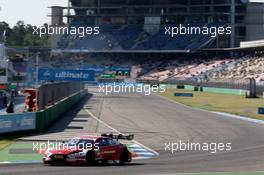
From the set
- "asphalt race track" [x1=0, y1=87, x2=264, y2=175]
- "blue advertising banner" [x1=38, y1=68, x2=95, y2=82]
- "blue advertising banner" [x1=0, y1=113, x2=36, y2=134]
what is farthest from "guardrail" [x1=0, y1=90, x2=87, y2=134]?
"blue advertising banner" [x1=38, y1=68, x2=95, y2=82]

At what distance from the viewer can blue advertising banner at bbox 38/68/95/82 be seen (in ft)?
214

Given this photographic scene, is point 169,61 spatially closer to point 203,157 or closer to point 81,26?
point 81,26

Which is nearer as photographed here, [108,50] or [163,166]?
[163,166]

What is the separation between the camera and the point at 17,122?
119ft

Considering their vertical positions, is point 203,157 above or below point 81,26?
below

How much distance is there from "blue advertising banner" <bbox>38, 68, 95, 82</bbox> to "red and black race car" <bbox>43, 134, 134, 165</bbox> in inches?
1625

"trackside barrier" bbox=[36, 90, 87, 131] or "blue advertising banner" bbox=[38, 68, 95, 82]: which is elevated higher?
"blue advertising banner" bbox=[38, 68, 95, 82]

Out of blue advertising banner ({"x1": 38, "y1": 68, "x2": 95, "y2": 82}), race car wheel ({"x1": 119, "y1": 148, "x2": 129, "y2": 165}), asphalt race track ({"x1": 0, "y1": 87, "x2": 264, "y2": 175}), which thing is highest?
blue advertising banner ({"x1": 38, "y1": 68, "x2": 95, "y2": 82})

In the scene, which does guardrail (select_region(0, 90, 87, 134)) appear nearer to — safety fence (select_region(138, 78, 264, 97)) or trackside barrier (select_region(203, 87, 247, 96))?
safety fence (select_region(138, 78, 264, 97))

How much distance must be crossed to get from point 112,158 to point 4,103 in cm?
3806

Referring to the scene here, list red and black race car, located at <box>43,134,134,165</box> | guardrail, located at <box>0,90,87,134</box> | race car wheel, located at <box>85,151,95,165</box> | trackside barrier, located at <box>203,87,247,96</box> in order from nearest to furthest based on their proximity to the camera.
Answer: red and black race car, located at <box>43,134,134,165</box> → race car wheel, located at <box>85,151,95,165</box> → guardrail, located at <box>0,90,87,134</box> → trackside barrier, located at <box>203,87,247,96</box>

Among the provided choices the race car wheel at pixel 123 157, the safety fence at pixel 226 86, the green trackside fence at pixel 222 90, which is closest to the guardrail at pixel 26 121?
the race car wheel at pixel 123 157

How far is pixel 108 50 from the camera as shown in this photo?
509 feet

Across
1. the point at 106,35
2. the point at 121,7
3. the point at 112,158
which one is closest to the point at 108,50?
the point at 106,35
